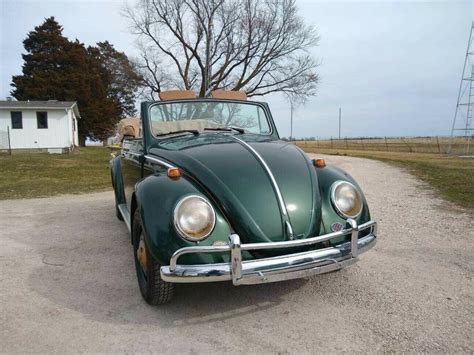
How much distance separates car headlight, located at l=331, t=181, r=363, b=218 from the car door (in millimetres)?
1918

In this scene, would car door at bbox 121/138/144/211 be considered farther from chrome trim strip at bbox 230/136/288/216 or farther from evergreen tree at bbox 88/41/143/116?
evergreen tree at bbox 88/41/143/116

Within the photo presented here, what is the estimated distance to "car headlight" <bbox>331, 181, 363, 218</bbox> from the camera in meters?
2.73

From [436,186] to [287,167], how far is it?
7480 millimetres

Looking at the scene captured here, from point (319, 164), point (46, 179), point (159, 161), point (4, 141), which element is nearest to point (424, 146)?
point (46, 179)

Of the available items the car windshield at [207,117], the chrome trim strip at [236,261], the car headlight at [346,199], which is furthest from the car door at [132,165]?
the car headlight at [346,199]

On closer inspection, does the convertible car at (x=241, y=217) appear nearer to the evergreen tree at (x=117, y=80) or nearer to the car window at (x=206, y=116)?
the car window at (x=206, y=116)

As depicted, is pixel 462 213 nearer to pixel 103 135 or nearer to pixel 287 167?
pixel 287 167

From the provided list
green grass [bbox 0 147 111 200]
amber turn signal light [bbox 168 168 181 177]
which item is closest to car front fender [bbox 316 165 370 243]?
amber turn signal light [bbox 168 168 181 177]

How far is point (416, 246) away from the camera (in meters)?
4.13

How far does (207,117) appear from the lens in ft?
13.2

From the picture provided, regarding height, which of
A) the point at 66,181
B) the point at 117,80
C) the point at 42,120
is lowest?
the point at 66,181

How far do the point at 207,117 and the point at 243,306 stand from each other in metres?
2.16

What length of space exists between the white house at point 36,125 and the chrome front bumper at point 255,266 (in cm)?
2401

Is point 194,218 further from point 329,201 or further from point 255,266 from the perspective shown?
point 329,201
